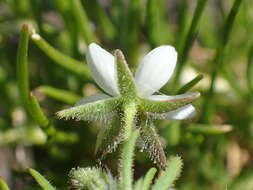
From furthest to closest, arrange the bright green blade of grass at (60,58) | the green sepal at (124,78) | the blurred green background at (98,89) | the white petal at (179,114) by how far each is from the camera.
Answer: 1. the blurred green background at (98,89)
2. the bright green blade of grass at (60,58)
3. the white petal at (179,114)
4. the green sepal at (124,78)

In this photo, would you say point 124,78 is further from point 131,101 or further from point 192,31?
point 192,31

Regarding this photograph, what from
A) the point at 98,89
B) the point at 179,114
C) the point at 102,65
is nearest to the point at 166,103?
the point at 179,114

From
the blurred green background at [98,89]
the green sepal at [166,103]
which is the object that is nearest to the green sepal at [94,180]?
the green sepal at [166,103]

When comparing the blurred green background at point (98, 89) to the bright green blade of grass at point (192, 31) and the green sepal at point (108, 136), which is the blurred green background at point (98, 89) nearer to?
the bright green blade of grass at point (192, 31)

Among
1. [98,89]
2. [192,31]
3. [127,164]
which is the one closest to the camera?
[127,164]

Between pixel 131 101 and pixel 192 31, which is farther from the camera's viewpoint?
pixel 192 31

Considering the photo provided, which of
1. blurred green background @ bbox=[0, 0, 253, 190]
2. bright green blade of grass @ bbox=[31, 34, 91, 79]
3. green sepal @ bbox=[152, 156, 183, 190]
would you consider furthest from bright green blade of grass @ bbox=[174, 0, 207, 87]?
green sepal @ bbox=[152, 156, 183, 190]

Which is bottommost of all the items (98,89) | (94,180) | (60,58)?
(98,89)
